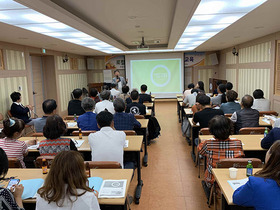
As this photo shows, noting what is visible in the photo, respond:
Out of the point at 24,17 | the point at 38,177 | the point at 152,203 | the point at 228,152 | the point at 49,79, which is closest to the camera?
the point at 38,177

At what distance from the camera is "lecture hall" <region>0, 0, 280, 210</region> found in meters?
1.58

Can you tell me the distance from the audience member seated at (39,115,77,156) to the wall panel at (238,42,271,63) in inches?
240

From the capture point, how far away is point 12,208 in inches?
61.4

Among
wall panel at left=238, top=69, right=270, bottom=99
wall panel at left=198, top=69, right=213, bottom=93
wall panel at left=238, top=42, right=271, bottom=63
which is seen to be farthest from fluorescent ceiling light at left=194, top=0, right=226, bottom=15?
wall panel at left=198, top=69, right=213, bottom=93

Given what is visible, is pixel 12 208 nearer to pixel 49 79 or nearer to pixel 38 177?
pixel 38 177

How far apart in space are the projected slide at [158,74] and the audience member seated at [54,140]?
1011cm

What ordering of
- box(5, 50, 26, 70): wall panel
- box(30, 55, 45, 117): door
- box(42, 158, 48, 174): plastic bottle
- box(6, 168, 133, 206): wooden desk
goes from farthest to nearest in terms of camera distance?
box(30, 55, 45, 117): door, box(5, 50, 26, 70): wall panel, box(42, 158, 48, 174): plastic bottle, box(6, 168, 133, 206): wooden desk

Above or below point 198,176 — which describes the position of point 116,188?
above

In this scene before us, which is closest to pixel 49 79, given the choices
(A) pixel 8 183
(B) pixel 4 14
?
(B) pixel 4 14

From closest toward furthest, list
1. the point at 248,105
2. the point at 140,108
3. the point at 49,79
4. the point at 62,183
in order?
the point at 62,183 → the point at 248,105 → the point at 140,108 → the point at 49,79

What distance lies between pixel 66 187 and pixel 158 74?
1146 cm

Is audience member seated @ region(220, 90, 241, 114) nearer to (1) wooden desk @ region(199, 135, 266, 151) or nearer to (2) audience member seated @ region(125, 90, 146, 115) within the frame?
(1) wooden desk @ region(199, 135, 266, 151)

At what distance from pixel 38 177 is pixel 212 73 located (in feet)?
37.3

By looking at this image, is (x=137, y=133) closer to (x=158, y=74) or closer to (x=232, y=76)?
(x=232, y=76)
